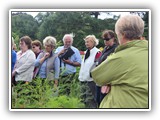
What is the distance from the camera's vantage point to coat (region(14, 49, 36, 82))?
373 cm

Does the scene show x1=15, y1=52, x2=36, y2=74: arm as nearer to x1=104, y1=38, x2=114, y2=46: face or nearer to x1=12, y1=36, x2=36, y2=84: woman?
x1=12, y1=36, x2=36, y2=84: woman

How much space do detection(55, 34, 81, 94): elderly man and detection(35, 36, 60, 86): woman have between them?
0.19 ft

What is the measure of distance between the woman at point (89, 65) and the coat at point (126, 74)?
41 cm

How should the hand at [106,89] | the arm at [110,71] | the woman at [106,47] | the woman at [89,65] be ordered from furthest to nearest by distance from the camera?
the woman at [89,65], the woman at [106,47], the hand at [106,89], the arm at [110,71]

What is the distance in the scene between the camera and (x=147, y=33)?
358cm

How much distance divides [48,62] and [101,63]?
2.10ft

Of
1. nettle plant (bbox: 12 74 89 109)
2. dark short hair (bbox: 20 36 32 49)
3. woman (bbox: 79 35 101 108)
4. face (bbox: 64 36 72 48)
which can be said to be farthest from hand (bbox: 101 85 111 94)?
dark short hair (bbox: 20 36 32 49)

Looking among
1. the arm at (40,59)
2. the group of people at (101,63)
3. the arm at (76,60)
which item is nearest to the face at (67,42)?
the group of people at (101,63)

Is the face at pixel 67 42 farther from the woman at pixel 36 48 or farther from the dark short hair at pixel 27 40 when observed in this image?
the dark short hair at pixel 27 40

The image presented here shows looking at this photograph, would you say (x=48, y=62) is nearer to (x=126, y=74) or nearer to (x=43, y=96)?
(x=43, y=96)

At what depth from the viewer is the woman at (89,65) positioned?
12.1 ft
